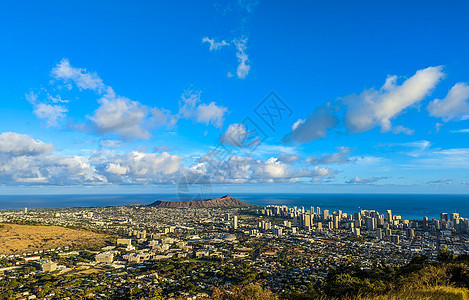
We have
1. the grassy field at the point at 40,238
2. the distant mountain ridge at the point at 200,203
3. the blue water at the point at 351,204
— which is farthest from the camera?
the distant mountain ridge at the point at 200,203

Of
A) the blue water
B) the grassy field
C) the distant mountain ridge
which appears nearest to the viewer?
the grassy field

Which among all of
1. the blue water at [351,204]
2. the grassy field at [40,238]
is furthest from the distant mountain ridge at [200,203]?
the grassy field at [40,238]

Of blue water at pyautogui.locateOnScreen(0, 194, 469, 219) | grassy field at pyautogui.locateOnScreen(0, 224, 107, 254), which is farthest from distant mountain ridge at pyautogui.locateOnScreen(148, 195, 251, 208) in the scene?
grassy field at pyautogui.locateOnScreen(0, 224, 107, 254)

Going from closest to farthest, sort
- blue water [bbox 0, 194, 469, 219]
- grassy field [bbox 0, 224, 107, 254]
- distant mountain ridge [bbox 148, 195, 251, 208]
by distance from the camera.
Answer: grassy field [bbox 0, 224, 107, 254], blue water [bbox 0, 194, 469, 219], distant mountain ridge [bbox 148, 195, 251, 208]

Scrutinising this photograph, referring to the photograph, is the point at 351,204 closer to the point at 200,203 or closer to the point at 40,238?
the point at 200,203

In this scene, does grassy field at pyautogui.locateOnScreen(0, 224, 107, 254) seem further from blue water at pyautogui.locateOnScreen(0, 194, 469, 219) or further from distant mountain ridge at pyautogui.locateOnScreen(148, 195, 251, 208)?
blue water at pyautogui.locateOnScreen(0, 194, 469, 219)

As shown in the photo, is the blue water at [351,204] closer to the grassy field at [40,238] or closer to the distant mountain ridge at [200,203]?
the distant mountain ridge at [200,203]

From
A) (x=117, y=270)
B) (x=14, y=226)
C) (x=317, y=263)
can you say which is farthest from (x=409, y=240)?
(x=14, y=226)

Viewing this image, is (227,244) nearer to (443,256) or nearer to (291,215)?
(443,256)

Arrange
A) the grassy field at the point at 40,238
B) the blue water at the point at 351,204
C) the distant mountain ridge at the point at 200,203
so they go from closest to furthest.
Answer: the grassy field at the point at 40,238 < the blue water at the point at 351,204 < the distant mountain ridge at the point at 200,203
